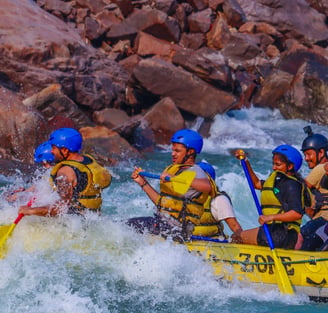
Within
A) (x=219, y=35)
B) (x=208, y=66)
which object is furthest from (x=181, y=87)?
(x=219, y=35)

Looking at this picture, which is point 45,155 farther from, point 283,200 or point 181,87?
point 181,87

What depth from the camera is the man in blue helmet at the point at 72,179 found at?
5492mm

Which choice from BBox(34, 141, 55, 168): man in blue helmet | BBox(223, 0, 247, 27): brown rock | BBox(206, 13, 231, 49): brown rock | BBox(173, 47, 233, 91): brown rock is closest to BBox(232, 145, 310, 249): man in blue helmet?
BBox(34, 141, 55, 168): man in blue helmet

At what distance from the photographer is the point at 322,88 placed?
16.0 meters

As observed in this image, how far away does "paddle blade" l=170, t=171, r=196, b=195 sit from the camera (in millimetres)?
5402

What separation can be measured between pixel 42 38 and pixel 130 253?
925 cm

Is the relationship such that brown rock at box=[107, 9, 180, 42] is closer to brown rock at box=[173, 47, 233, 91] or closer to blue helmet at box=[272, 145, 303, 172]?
brown rock at box=[173, 47, 233, 91]

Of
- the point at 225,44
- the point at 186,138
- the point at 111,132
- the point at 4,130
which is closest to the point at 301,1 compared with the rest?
the point at 225,44

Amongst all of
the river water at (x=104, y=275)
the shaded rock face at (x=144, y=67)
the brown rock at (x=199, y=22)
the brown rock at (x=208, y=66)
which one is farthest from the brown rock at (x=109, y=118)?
the brown rock at (x=199, y=22)

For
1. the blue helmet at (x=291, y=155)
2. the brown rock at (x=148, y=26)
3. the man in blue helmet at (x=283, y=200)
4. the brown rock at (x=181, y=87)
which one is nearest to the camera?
the man in blue helmet at (x=283, y=200)

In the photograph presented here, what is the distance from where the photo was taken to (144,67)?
46.9 ft

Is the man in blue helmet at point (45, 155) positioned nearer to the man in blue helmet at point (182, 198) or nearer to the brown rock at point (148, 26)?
the man in blue helmet at point (182, 198)

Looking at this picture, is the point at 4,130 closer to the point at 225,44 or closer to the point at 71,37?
the point at 71,37

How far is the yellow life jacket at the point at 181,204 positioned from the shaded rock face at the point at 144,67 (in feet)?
17.6
